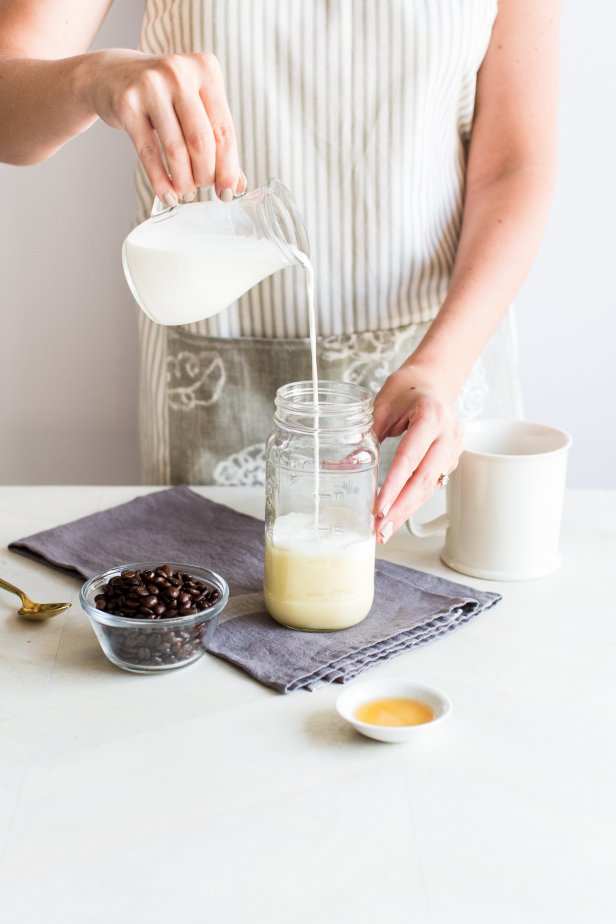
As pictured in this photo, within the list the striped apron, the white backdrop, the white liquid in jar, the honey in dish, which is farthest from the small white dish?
the white backdrop

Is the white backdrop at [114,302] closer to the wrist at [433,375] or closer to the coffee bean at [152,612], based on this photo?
the wrist at [433,375]

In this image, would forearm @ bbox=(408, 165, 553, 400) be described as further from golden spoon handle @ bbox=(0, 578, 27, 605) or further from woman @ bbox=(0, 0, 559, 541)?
golden spoon handle @ bbox=(0, 578, 27, 605)

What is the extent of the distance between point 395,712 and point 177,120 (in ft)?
1.79

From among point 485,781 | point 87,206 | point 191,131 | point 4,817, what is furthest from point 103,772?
point 87,206

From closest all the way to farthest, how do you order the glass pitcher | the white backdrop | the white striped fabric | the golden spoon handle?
the glass pitcher, the golden spoon handle, the white striped fabric, the white backdrop

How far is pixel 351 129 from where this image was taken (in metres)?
1.38

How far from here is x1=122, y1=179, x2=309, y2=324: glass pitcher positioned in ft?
3.17

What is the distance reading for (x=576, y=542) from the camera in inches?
51.2

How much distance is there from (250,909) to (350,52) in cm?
106

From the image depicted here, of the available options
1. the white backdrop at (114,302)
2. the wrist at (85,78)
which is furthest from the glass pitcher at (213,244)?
the white backdrop at (114,302)

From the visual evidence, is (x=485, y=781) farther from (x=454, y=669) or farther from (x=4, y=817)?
(x=4, y=817)

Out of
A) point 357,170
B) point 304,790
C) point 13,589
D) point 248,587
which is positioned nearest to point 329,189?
point 357,170

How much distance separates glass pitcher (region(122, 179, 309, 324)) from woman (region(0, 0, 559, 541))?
0.25 m

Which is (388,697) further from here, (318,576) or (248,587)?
(248,587)
